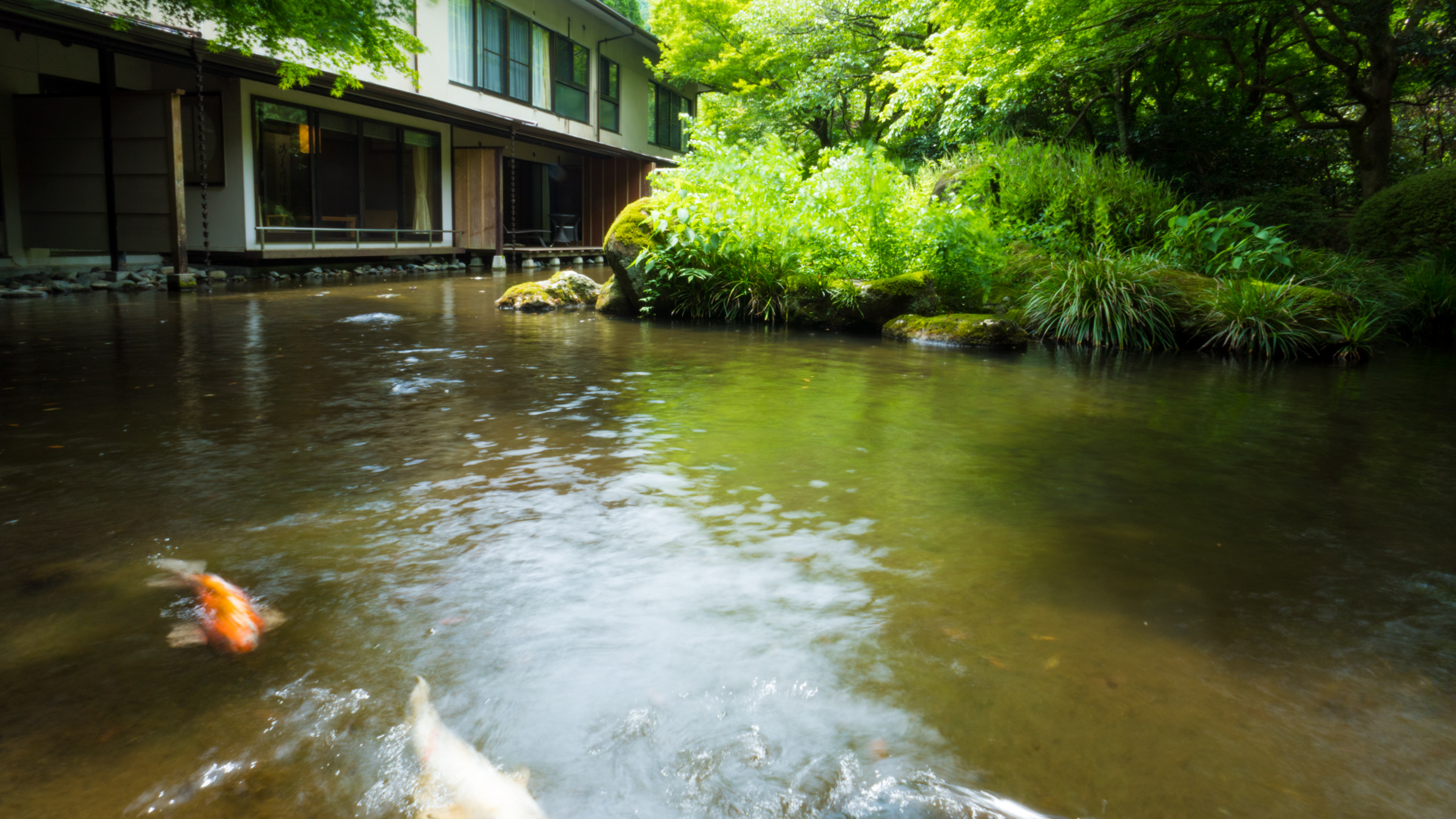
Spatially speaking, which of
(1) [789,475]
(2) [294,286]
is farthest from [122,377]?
(2) [294,286]

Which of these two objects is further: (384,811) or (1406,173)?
(1406,173)

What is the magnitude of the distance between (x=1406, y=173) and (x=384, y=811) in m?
18.7

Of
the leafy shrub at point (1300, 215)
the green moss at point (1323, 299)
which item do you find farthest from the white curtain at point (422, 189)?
the green moss at point (1323, 299)

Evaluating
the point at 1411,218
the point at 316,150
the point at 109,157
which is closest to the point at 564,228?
the point at 316,150

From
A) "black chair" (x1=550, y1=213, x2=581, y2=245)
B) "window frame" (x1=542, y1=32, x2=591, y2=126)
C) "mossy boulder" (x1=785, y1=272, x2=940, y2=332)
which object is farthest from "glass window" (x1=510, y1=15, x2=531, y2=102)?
"mossy boulder" (x1=785, y1=272, x2=940, y2=332)

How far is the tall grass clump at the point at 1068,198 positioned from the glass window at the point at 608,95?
1421 cm

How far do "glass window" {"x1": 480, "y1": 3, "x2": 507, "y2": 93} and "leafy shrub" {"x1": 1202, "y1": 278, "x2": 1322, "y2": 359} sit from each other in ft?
50.2

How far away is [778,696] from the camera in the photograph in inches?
81.2

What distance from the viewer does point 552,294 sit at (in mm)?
10922

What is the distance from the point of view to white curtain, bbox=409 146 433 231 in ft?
56.2

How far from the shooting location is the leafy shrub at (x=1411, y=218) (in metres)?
10.2

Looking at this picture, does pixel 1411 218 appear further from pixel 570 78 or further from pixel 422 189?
pixel 570 78

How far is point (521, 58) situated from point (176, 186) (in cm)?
1074

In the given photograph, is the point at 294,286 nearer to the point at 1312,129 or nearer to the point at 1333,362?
the point at 1333,362
